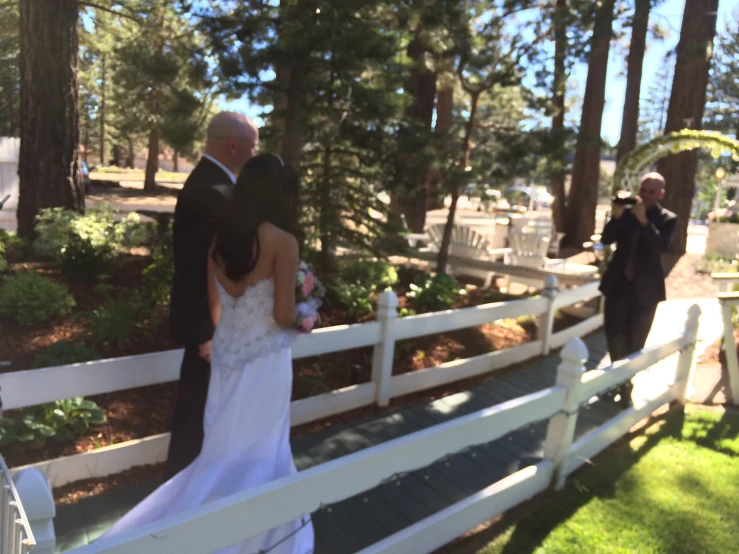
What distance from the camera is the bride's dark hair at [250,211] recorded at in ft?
8.09

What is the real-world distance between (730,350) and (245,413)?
4.88 metres

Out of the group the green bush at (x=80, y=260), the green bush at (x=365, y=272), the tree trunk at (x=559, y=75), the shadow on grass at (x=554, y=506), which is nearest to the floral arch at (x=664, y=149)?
the tree trunk at (x=559, y=75)

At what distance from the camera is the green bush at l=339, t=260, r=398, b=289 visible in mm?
6598

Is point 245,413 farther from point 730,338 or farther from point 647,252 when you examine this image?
point 730,338

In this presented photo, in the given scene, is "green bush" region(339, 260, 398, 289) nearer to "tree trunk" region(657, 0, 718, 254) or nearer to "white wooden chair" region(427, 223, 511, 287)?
"white wooden chair" region(427, 223, 511, 287)

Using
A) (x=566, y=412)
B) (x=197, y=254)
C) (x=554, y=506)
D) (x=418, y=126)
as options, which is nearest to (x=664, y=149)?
(x=418, y=126)

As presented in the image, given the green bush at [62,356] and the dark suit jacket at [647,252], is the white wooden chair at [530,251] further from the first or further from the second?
the green bush at [62,356]

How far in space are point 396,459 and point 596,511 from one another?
1.78 metres

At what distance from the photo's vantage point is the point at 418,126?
6.66 m

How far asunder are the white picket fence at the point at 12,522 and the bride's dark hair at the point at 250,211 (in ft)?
3.72

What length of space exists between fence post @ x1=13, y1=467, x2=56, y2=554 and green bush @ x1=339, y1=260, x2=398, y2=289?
5.04 m

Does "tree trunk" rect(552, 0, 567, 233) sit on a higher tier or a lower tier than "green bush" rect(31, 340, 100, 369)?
higher

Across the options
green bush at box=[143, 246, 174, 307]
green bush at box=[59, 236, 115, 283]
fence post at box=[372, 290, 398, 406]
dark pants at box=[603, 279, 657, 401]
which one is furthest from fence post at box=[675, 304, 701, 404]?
green bush at box=[59, 236, 115, 283]

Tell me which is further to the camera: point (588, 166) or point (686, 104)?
point (588, 166)
